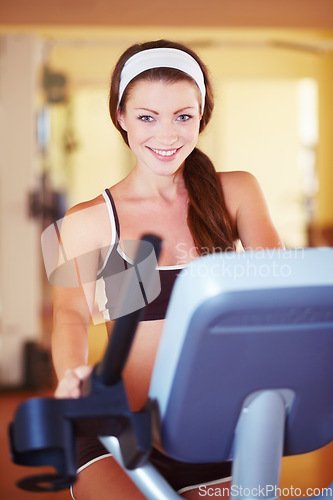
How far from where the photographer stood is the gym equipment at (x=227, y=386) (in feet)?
2.03

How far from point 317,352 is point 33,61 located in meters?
3.45

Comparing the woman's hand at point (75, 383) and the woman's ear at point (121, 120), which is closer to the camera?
the woman's hand at point (75, 383)

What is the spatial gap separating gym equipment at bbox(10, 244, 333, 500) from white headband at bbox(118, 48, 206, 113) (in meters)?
0.55

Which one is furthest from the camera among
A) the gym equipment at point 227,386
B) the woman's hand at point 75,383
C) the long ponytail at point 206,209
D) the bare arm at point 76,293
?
the long ponytail at point 206,209

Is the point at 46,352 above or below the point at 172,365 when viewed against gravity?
below

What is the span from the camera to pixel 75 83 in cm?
596

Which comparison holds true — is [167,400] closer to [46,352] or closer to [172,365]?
[172,365]

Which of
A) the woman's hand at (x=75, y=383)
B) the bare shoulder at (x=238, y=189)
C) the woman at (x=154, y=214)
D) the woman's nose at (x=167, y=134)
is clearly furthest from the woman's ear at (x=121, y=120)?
the woman's hand at (x=75, y=383)

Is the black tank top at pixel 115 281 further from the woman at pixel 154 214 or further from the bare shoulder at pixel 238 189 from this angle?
the bare shoulder at pixel 238 189

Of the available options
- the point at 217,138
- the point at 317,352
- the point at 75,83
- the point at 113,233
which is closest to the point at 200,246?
the point at 113,233

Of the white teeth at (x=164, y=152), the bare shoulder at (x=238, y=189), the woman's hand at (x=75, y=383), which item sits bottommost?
the woman's hand at (x=75, y=383)

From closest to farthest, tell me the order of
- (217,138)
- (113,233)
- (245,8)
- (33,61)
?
1. (113,233)
2. (245,8)
3. (33,61)
4. (217,138)

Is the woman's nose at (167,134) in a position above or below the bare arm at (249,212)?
above

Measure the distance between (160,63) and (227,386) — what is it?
2.01ft
